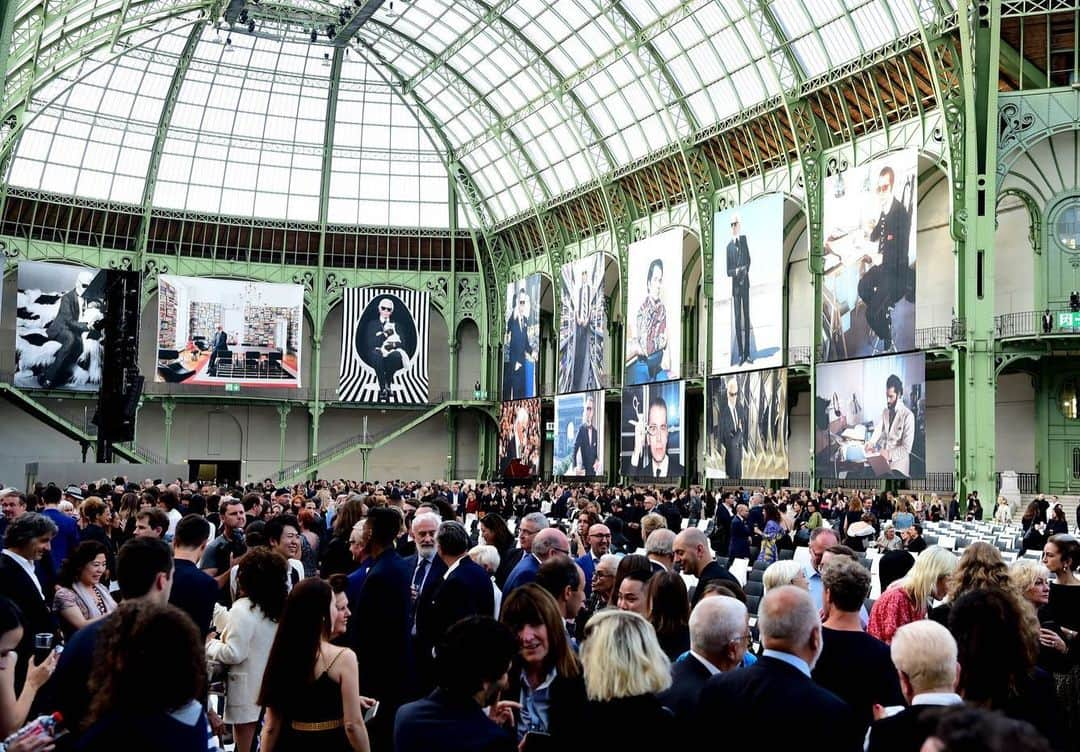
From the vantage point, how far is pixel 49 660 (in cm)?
477

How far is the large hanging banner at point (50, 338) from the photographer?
48.8 m

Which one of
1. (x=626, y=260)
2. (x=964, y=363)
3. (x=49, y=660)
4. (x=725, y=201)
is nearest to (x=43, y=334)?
(x=626, y=260)

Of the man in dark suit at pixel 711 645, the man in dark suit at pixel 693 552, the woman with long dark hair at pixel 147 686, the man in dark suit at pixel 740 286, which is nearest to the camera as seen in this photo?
the woman with long dark hair at pixel 147 686

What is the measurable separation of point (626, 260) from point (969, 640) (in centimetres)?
4236

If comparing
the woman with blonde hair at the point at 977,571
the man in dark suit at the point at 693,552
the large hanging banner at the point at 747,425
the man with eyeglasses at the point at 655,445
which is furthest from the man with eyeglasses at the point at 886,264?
the woman with blonde hair at the point at 977,571

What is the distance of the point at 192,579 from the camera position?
6.82 metres

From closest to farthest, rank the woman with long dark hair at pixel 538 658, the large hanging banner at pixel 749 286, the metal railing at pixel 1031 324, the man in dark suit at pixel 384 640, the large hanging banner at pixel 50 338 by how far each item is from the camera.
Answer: the woman with long dark hair at pixel 538 658, the man in dark suit at pixel 384 640, the metal railing at pixel 1031 324, the large hanging banner at pixel 749 286, the large hanging banner at pixel 50 338

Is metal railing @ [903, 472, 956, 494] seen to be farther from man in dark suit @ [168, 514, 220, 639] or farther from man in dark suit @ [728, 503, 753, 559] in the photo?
man in dark suit @ [168, 514, 220, 639]

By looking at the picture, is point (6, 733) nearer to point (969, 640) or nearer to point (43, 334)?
point (969, 640)

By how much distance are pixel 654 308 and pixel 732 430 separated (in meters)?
6.57

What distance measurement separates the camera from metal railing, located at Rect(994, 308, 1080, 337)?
3000cm

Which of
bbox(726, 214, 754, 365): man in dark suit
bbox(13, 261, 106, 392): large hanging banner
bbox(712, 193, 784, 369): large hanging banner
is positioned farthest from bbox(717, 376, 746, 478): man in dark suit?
bbox(13, 261, 106, 392): large hanging banner

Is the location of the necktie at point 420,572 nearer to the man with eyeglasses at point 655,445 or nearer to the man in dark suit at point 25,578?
the man in dark suit at point 25,578

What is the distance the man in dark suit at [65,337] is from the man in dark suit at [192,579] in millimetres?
45803
